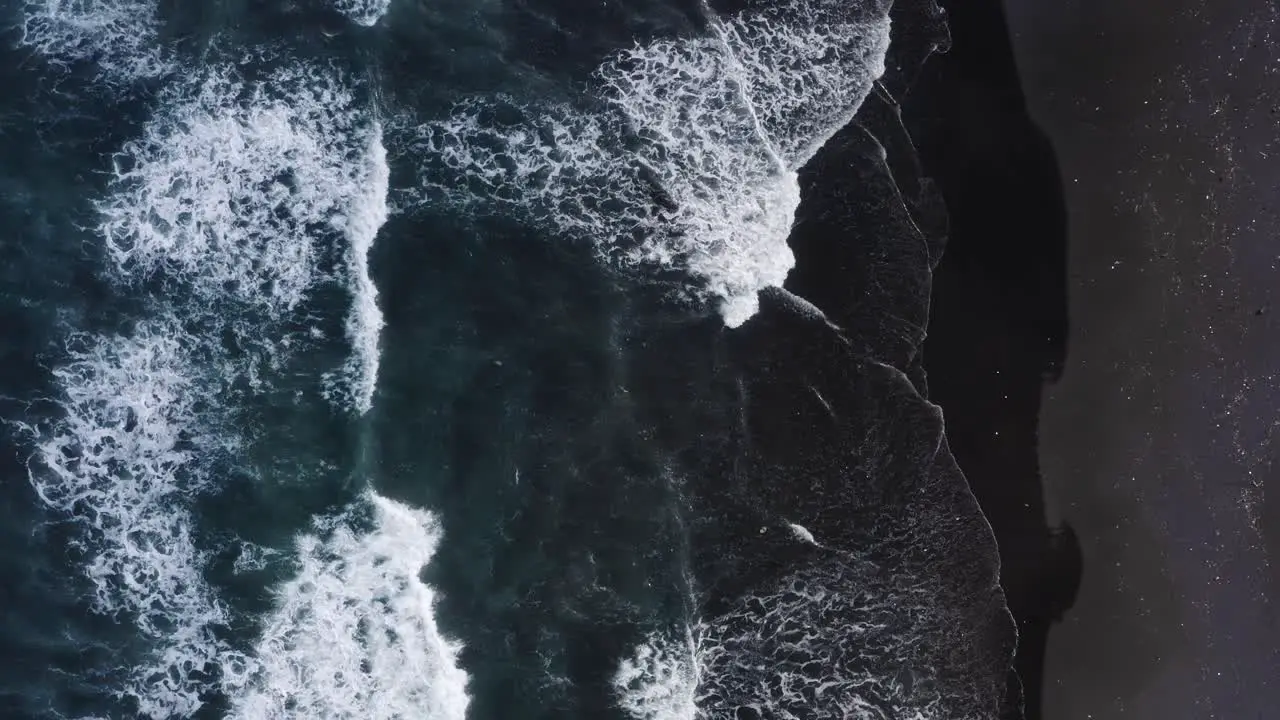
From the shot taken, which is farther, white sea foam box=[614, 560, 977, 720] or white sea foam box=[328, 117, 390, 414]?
white sea foam box=[328, 117, 390, 414]

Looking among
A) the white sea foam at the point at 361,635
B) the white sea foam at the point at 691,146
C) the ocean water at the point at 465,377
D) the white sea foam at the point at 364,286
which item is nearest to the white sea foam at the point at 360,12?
the ocean water at the point at 465,377

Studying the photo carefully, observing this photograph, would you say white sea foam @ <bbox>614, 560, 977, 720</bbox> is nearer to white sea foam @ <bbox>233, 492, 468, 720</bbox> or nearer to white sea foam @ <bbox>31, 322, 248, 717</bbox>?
white sea foam @ <bbox>233, 492, 468, 720</bbox>

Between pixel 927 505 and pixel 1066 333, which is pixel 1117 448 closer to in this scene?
pixel 1066 333

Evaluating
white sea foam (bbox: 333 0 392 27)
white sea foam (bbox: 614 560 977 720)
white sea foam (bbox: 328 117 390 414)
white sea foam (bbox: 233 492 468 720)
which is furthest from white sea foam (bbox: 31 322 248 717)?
white sea foam (bbox: 614 560 977 720)

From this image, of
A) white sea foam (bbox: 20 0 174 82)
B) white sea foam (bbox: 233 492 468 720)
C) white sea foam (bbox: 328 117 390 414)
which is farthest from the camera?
white sea foam (bbox: 20 0 174 82)

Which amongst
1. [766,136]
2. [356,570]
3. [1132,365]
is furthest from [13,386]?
[1132,365]

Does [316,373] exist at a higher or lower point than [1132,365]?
higher

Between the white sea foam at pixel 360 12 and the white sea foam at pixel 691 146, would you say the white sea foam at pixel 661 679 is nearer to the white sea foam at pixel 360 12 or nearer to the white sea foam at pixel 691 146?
the white sea foam at pixel 691 146

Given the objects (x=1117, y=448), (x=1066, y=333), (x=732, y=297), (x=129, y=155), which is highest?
(x=129, y=155)
